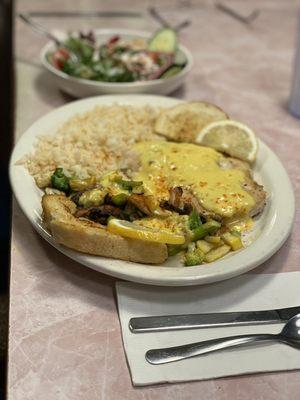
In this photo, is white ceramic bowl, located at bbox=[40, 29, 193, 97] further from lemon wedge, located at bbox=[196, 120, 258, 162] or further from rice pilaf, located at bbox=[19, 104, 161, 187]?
lemon wedge, located at bbox=[196, 120, 258, 162]

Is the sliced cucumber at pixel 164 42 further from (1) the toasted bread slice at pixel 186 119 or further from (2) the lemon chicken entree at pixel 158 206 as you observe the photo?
(2) the lemon chicken entree at pixel 158 206

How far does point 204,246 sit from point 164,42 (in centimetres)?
114

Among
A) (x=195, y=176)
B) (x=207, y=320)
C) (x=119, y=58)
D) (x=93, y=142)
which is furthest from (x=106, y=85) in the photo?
(x=207, y=320)

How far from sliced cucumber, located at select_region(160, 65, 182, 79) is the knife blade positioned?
1086 mm

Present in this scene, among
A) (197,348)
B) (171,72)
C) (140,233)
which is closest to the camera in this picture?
(197,348)

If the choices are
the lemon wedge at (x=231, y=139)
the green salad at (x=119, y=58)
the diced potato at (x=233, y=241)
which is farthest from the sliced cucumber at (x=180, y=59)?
the diced potato at (x=233, y=241)

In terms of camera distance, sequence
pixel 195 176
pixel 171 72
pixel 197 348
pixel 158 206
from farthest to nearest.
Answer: pixel 171 72, pixel 195 176, pixel 158 206, pixel 197 348

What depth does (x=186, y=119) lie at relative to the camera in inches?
62.9

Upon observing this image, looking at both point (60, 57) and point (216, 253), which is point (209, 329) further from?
point (60, 57)

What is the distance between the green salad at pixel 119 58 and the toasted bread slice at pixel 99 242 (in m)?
0.88

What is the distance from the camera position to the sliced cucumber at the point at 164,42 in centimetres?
201

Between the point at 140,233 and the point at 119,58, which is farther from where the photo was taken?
the point at 119,58

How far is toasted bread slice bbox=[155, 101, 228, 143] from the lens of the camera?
1.55m

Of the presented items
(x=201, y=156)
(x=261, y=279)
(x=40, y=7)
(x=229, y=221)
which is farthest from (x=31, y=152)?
(x=40, y=7)
